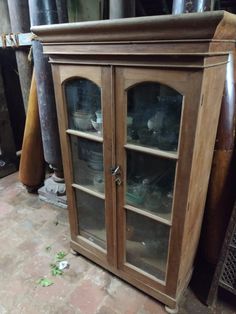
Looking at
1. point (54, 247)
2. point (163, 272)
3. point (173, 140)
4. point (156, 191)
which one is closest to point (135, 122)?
point (173, 140)

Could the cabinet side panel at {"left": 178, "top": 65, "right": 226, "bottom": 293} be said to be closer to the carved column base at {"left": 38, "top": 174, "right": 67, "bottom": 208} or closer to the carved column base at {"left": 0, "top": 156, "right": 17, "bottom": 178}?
the carved column base at {"left": 38, "top": 174, "right": 67, "bottom": 208}

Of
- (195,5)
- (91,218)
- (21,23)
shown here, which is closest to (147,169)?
(91,218)

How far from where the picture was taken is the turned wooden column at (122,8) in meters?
1.42

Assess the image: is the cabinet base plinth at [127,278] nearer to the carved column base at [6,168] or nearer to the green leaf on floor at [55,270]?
the green leaf on floor at [55,270]

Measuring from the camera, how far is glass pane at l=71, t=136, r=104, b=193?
52.1 inches

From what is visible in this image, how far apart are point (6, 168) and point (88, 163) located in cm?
173

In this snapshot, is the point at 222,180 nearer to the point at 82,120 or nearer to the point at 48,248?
the point at 82,120

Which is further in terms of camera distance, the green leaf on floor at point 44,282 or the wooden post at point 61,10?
the wooden post at point 61,10

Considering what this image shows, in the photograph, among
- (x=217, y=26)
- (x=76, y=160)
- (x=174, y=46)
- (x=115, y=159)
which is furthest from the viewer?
(x=76, y=160)

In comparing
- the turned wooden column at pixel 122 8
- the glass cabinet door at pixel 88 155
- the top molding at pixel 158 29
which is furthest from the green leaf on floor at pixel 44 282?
the turned wooden column at pixel 122 8

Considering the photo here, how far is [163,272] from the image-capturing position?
4.25 ft

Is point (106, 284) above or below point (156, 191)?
below

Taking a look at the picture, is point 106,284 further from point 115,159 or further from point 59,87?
point 59,87

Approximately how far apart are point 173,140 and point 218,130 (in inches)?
14.2
